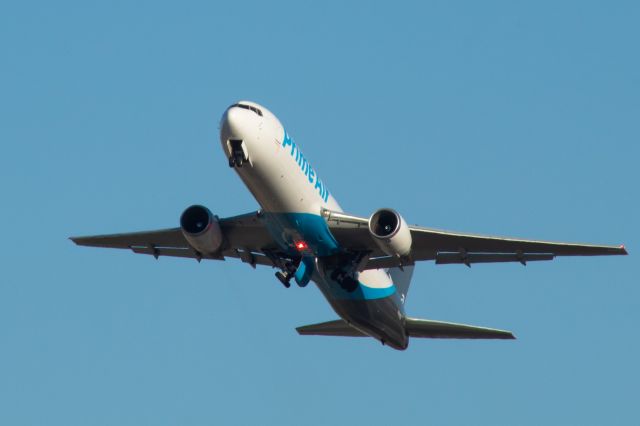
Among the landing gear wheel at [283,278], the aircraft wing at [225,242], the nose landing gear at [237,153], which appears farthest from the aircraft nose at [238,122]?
the landing gear wheel at [283,278]

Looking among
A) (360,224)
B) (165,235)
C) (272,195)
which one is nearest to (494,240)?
(360,224)

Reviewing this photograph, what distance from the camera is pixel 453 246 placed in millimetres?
48688

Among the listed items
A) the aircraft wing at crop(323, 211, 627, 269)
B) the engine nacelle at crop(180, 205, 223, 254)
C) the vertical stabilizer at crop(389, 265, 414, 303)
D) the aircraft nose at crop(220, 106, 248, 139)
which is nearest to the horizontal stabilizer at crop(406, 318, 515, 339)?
the vertical stabilizer at crop(389, 265, 414, 303)

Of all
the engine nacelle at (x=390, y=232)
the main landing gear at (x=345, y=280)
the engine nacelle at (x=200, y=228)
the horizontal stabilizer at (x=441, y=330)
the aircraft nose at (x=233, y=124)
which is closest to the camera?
the aircraft nose at (x=233, y=124)

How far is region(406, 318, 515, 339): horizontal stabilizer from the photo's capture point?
52719 mm

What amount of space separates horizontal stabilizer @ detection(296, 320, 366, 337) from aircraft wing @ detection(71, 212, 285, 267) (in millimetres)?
4682

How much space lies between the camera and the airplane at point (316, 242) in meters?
45.2

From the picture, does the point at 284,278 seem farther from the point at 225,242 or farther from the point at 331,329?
the point at 331,329

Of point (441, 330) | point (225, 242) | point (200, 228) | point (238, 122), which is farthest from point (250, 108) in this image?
point (441, 330)

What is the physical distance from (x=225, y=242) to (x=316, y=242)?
3866 millimetres

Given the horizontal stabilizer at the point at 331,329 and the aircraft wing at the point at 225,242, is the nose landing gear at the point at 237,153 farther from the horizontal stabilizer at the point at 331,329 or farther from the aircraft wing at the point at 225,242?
the horizontal stabilizer at the point at 331,329

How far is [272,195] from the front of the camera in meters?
45.7

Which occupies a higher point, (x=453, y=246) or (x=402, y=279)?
(x=402, y=279)

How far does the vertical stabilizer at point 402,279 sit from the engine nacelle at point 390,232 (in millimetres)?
8032
